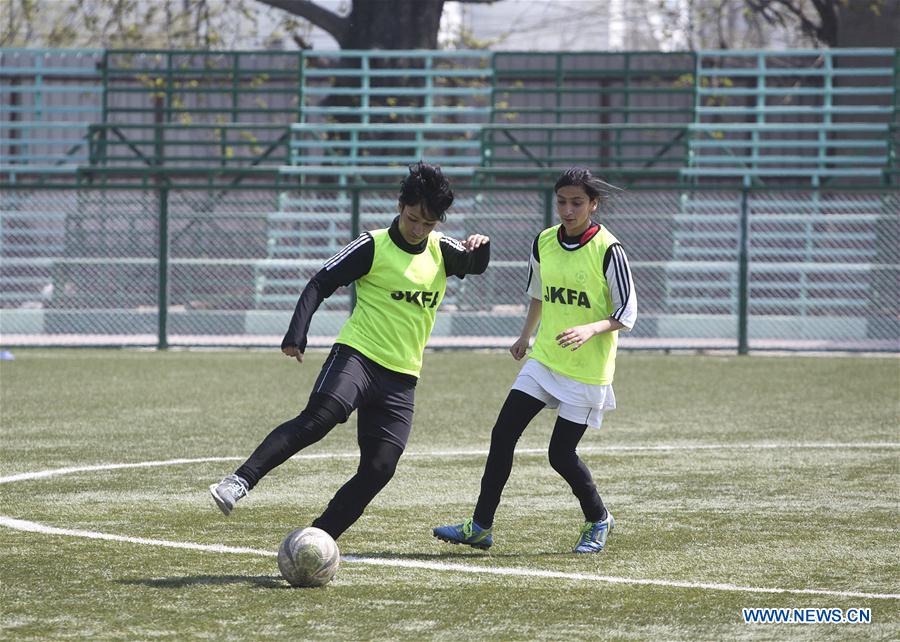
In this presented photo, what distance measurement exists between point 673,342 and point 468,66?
14.5 meters

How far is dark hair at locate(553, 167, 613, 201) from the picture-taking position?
6.74 metres

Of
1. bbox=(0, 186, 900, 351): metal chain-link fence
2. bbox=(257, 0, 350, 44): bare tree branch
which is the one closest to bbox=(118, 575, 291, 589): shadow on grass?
bbox=(0, 186, 900, 351): metal chain-link fence

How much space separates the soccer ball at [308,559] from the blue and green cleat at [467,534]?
3.04 ft

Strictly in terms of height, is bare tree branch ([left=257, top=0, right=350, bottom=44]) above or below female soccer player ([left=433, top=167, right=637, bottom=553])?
above

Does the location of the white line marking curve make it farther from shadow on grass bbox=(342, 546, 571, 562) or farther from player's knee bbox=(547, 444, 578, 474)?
player's knee bbox=(547, 444, 578, 474)

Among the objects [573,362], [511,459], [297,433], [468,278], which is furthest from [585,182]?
[468,278]

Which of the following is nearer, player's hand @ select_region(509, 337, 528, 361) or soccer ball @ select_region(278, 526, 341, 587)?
soccer ball @ select_region(278, 526, 341, 587)

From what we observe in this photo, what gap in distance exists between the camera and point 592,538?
6801 mm

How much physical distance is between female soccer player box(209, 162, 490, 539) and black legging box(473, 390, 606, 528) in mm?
556

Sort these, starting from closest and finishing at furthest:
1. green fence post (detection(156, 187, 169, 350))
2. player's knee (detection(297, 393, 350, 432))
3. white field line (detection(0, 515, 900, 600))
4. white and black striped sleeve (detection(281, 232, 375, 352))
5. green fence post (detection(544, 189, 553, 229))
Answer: white field line (detection(0, 515, 900, 600)) < player's knee (detection(297, 393, 350, 432)) < white and black striped sleeve (detection(281, 232, 375, 352)) < green fence post (detection(156, 187, 169, 350)) < green fence post (detection(544, 189, 553, 229))

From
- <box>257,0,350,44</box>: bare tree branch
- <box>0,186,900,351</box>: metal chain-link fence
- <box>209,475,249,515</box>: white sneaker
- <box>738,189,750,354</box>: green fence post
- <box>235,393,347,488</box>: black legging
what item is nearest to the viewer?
<box>209,475,249,515</box>: white sneaker

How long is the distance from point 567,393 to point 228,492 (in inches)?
68.4

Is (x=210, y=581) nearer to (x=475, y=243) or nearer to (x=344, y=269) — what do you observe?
(x=344, y=269)

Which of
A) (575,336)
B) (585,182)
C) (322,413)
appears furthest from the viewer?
(585,182)
